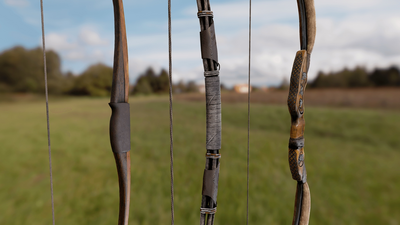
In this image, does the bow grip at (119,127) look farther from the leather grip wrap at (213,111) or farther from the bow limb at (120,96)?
the leather grip wrap at (213,111)

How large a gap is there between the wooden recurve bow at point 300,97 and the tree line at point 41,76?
245 inches

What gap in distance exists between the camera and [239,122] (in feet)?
22.8

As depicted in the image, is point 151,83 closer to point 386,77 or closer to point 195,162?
point 195,162

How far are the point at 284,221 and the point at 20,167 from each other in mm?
4267

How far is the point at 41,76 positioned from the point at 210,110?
22.5 ft

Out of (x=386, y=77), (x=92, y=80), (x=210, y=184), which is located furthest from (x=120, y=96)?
(x=92, y=80)

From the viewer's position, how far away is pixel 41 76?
691 cm

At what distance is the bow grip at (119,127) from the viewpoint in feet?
4.04

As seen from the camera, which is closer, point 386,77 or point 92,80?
point 386,77

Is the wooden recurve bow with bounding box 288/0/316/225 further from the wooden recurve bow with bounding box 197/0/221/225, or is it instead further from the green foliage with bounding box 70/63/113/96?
the green foliage with bounding box 70/63/113/96

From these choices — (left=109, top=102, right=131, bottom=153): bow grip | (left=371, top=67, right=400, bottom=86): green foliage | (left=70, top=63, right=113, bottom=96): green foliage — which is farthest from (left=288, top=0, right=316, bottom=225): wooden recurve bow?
(left=70, top=63, right=113, bottom=96): green foliage

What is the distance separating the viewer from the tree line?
21.8 feet

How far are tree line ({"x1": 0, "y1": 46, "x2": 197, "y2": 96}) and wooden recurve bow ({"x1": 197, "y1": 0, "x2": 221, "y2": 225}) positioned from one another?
19.9 ft

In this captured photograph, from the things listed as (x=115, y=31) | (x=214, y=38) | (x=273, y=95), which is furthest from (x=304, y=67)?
(x=273, y=95)
